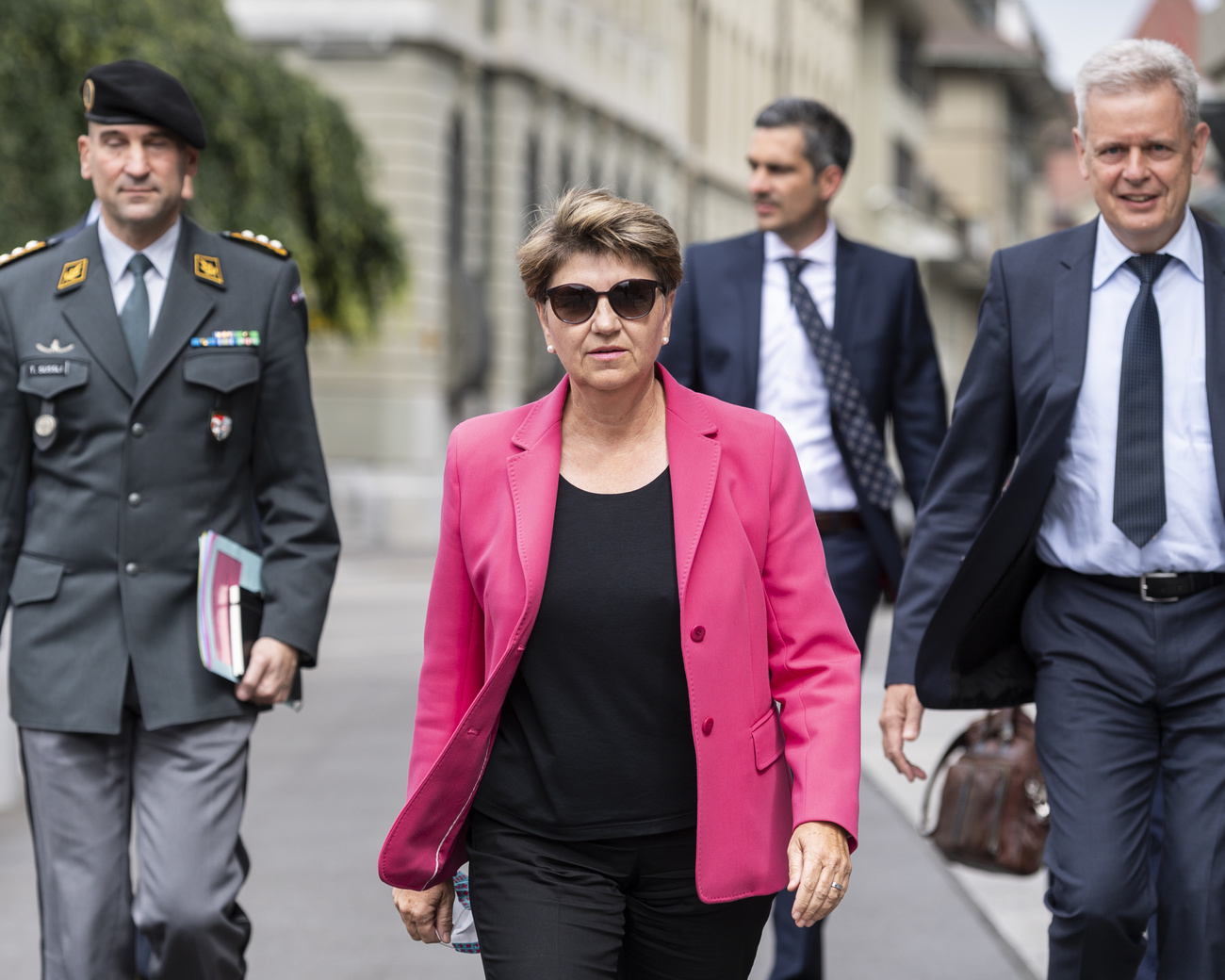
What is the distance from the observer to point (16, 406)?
398 cm

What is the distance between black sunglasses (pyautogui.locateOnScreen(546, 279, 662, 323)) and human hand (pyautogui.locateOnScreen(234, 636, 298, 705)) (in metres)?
1.33

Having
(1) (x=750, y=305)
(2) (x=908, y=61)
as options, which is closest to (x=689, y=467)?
(1) (x=750, y=305)

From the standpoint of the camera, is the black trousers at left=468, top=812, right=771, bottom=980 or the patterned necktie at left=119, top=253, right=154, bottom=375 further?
the patterned necktie at left=119, top=253, right=154, bottom=375

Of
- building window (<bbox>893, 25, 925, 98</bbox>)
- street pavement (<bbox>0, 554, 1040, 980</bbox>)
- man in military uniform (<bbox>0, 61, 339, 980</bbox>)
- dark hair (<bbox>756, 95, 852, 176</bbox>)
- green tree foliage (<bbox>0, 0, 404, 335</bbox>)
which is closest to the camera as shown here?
man in military uniform (<bbox>0, 61, 339, 980</bbox>)

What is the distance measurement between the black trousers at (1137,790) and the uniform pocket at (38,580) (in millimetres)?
2122

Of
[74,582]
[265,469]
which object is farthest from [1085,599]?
[74,582]

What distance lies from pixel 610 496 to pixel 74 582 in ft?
4.77

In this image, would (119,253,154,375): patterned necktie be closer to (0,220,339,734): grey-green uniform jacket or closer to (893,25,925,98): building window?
(0,220,339,734): grey-green uniform jacket

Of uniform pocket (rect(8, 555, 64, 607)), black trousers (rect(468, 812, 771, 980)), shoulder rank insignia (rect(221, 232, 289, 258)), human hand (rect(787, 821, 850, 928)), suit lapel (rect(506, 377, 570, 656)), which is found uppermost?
shoulder rank insignia (rect(221, 232, 289, 258))

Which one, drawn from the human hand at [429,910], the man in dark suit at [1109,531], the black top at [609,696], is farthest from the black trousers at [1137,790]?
the human hand at [429,910]

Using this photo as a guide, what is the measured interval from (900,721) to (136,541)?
169cm

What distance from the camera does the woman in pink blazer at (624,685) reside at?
9.97 ft

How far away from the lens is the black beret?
4012 mm

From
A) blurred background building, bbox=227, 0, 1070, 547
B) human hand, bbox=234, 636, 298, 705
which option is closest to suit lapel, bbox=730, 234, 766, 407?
human hand, bbox=234, 636, 298, 705
